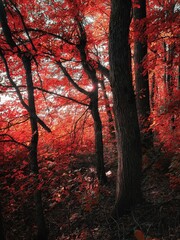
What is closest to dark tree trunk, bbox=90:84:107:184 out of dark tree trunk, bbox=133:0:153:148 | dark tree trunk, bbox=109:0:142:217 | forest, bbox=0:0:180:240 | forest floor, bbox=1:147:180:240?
forest, bbox=0:0:180:240

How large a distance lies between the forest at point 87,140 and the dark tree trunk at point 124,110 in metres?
0.02

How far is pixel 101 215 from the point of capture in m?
5.67

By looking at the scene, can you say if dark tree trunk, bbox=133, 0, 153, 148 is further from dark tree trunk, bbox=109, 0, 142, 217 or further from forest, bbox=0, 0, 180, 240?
dark tree trunk, bbox=109, 0, 142, 217

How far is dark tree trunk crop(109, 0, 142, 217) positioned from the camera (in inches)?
172

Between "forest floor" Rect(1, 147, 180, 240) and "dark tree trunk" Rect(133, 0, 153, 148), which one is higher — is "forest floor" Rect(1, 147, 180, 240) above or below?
below

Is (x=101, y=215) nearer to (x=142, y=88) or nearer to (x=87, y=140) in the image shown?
(x=142, y=88)

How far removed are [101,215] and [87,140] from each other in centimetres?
576

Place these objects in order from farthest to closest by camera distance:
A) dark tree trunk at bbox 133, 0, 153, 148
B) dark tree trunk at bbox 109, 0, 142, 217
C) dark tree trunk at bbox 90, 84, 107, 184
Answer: dark tree trunk at bbox 90, 84, 107, 184
dark tree trunk at bbox 133, 0, 153, 148
dark tree trunk at bbox 109, 0, 142, 217

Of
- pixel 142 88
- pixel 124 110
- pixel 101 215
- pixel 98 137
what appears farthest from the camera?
pixel 98 137

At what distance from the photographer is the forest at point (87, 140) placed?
4.50 m

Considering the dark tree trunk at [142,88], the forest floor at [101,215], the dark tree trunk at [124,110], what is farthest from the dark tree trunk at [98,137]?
the dark tree trunk at [124,110]

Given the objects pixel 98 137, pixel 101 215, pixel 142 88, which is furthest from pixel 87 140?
pixel 101 215

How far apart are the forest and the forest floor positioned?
30 millimetres

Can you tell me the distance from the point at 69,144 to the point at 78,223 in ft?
10.8
